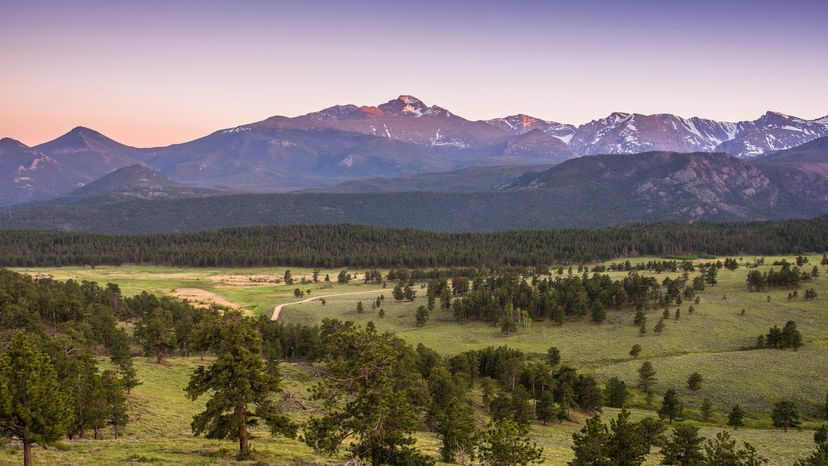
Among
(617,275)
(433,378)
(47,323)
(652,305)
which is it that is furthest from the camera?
(617,275)

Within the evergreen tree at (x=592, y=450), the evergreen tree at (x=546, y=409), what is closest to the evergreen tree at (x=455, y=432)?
the evergreen tree at (x=592, y=450)

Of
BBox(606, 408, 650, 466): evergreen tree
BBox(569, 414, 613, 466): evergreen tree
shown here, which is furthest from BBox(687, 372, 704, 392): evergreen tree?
BBox(569, 414, 613, 466): evergreen tree

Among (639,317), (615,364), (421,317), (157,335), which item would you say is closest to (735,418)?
(615,364)

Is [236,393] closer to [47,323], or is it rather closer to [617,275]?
[47,323]

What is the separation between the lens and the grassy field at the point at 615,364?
46934 millimetres

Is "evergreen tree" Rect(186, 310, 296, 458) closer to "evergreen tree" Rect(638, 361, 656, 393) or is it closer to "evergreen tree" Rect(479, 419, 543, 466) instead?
"evergreen tree" Rect(479, 419, 543, 466)

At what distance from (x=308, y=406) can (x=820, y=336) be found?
10490 centimetres

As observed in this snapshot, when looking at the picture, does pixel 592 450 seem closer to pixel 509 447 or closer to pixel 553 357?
pixel 509 447

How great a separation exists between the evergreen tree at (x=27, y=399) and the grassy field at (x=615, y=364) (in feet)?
20.3

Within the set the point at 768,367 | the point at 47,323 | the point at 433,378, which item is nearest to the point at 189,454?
the point at 433,378

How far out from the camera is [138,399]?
2687 inches

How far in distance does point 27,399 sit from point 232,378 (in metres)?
11.9

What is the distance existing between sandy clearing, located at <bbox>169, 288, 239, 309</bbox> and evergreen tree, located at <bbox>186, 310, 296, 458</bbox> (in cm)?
12729

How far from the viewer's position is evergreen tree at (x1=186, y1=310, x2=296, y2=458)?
38.8 meters
